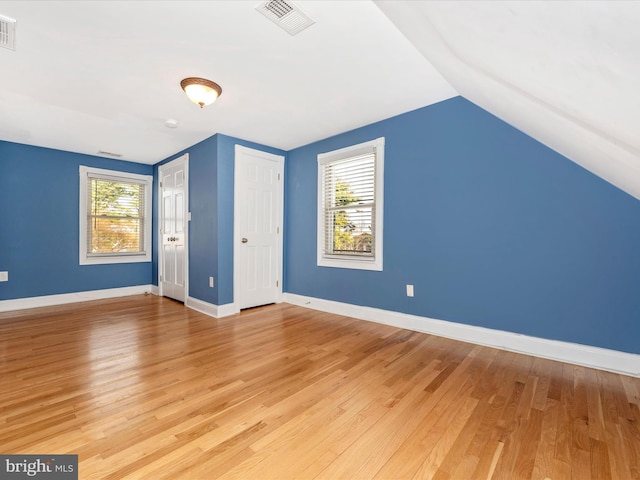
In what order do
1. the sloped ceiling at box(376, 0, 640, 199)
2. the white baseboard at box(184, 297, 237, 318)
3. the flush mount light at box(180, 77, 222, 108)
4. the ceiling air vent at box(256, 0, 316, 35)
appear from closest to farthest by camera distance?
1. the sloped ceiling at box(376, 0, 640, 199)
2. the ceiling air vent at box(256, 0, 316, 35)
3. the flush mount light at box(180, 77, 222, 108)
4. the white baseboard at box(184, 297, 237, 318)

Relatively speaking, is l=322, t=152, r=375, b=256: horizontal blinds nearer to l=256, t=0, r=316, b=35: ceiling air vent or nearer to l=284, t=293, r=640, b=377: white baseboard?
l=284, t=293, r=640, b=377: white baseboard

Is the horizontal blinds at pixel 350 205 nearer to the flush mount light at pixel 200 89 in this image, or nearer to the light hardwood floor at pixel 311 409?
the light hardwood floor at pixel 311 409

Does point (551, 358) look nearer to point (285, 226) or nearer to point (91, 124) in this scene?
point (285, 226)

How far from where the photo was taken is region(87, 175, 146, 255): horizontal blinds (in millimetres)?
4784

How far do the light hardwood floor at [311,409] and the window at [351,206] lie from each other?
43.9 inches

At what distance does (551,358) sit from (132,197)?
6.23m

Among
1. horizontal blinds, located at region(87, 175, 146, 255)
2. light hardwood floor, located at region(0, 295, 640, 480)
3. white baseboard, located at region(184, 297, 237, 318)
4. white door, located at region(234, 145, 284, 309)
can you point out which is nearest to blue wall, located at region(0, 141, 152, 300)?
horizontal blinds, located at region(87, 175, 146, 255)

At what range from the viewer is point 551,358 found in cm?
238

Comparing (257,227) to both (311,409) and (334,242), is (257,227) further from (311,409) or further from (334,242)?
(311,409)

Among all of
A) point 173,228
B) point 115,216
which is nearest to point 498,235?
point 173,228

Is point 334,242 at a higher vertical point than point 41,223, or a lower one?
lower

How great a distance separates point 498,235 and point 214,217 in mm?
3219

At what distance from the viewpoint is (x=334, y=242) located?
3.95 meters

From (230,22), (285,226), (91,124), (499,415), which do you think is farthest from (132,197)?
(499,415)
